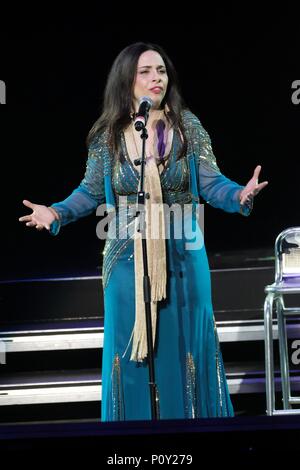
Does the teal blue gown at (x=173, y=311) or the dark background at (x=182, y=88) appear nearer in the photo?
the teal blue gown at (x=173, y=311)

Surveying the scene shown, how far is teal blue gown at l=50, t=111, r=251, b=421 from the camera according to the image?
2742 mm

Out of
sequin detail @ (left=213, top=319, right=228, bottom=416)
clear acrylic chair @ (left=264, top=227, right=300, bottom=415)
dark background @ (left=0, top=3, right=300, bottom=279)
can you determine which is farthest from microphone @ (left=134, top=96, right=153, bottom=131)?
dark background @ (left=0, top=3, right=300, bottom=279)

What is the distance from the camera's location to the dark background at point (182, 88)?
4395 mm

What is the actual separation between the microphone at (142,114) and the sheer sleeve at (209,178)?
0.26 m

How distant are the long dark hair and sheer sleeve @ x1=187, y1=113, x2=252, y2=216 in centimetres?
5

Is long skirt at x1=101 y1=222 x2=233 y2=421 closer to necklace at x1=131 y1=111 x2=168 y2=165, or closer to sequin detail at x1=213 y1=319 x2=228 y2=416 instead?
sequin detail at x1=213 y1=319 x2=228 y2=416

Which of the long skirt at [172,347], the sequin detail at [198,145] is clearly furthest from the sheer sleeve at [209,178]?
the long skirt at [172,347]

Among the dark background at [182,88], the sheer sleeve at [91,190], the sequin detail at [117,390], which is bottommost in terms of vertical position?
the sequin detail at [117,390]

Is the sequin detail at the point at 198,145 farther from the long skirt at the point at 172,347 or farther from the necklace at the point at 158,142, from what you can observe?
the long skirt at the point at 172,347

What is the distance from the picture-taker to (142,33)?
444cm

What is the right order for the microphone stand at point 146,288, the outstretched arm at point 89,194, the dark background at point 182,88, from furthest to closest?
the dark background at point 182,88 → the outstretched arm at point 89,194 → the microphone stand at point 146,288

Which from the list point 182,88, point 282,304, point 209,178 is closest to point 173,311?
point 209,178

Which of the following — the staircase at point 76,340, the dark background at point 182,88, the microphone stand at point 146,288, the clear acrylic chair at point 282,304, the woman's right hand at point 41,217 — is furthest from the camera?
the dark background at point 182,88
